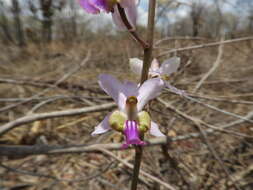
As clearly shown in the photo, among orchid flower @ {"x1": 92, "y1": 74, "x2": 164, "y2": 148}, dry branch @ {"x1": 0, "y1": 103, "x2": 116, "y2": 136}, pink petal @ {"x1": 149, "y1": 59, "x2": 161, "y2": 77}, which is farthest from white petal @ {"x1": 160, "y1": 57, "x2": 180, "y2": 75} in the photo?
dry branch @ {"x1": 0, "y1": 103, "x2": 116, "y2": 136}

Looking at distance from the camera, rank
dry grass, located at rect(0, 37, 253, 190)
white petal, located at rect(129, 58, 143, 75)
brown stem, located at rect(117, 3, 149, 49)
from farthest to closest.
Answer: dry grass, located at rect(0, 37, 253, 190), white petal, located at rect(129, 58, 143, 75), brown stem, located at rect(117, 3, 149, 49)

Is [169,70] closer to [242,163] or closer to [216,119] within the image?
[242,163]

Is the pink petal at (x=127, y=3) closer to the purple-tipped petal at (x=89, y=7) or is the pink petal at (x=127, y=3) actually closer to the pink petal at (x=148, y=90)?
the purple-tipped petal at (x=89, y=7)

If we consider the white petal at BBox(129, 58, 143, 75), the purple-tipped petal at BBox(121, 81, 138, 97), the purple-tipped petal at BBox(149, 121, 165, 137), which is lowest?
the purple-tipped petal at BBox(149, 121, 165, 137)

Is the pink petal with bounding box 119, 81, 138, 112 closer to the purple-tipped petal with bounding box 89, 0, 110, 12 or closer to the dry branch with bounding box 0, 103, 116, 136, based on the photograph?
the purple-tipped petal with bounding box 89, 0, 110, 12

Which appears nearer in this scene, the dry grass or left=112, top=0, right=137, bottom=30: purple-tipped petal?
left=112, top=0, right=137, bottom=30: purple-tipped petal

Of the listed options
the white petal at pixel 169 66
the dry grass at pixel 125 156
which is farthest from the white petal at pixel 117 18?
the dry grass at pixel 125 156
